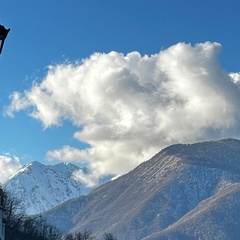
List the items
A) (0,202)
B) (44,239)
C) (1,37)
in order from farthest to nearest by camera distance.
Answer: (44,239) < (0,202) < (1,37)

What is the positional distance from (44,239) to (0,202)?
531 feet

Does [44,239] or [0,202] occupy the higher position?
[44,239]

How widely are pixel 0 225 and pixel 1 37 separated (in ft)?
55.9

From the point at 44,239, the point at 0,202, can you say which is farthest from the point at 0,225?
the point at 44,239

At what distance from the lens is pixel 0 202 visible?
3453 cm

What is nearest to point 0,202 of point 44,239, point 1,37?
point 1,37

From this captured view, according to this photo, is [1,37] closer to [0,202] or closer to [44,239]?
[0,202]

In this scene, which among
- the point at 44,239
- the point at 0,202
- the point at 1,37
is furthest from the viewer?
the point at 44,239

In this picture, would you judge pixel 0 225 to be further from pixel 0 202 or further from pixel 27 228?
pixel 27 228

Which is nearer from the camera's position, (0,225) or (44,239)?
(0,225)

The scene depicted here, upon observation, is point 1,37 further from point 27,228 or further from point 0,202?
point 27,228

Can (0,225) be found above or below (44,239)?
below

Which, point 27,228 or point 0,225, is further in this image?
point 27,228

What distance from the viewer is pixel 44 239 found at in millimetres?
191625
